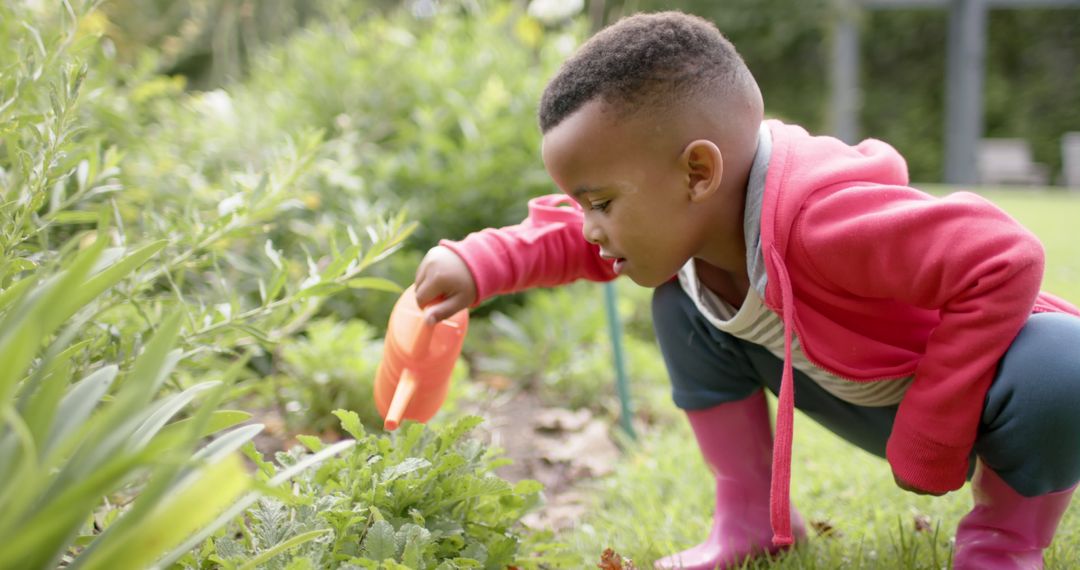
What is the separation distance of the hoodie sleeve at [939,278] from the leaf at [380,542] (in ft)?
2.14

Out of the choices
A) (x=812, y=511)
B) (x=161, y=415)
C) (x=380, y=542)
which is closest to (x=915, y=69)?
(x=812, y=511)

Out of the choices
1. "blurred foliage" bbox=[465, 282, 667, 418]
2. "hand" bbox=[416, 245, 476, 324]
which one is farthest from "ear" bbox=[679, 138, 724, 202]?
"blurred foliage" bbox=[465, 282, 667, 418]

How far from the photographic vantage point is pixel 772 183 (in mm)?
1289

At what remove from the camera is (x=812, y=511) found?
1809 mm

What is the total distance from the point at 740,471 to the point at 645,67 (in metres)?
0.74

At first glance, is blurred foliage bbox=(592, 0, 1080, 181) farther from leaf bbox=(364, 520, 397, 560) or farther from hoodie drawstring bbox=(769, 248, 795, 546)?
leaf bbox=(364, 520, 397, 560)

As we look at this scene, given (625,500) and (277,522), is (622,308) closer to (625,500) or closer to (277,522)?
(625,500)

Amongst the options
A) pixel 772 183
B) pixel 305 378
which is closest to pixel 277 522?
pixel 772 183

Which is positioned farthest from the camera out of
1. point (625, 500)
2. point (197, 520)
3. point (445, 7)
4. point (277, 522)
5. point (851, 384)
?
point (445, 7)

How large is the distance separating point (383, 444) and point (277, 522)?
19 cm

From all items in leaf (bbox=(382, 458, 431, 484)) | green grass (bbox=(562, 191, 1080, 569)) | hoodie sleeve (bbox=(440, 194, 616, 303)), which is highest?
hoodie sleeve (bbox=(440, 194, 616, 303))

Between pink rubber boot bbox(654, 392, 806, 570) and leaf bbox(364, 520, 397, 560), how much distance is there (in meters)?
0.59

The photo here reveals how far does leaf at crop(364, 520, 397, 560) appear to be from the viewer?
1.11 m

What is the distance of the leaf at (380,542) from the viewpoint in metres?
1.11
